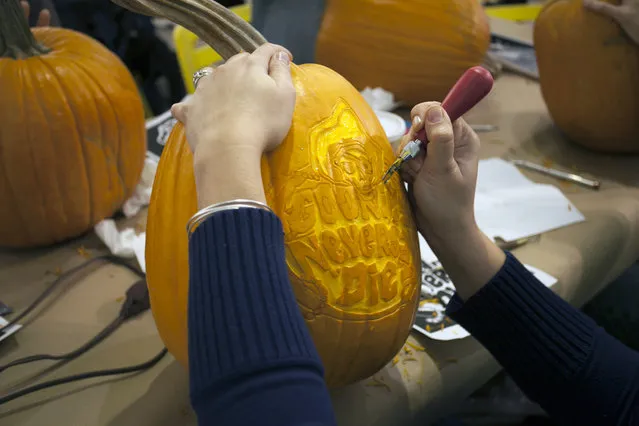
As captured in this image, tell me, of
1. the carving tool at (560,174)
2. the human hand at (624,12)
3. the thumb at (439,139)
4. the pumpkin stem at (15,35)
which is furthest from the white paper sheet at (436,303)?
the pumpkin stem at (15,35)

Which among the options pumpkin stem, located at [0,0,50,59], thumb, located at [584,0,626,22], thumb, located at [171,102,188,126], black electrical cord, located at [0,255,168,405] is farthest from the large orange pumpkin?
thumb, located at [584,0,626,22]

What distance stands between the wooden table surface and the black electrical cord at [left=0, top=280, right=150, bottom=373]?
1cm

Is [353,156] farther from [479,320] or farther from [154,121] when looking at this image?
[154,121]

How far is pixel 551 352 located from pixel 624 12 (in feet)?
2.68

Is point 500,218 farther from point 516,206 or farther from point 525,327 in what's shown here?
point 525,327

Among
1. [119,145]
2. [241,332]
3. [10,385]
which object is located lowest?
[10,385]

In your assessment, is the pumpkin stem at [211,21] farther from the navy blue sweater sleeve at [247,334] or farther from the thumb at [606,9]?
the thumb at [606,9]

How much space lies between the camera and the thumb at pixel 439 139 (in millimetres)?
655

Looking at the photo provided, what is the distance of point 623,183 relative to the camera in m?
1.26

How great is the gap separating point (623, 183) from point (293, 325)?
3.52 feet

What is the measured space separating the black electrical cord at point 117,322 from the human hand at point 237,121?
405mm

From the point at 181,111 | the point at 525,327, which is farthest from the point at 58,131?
the point at 525,327

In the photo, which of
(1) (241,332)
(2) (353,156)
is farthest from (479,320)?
(1) (241,332)

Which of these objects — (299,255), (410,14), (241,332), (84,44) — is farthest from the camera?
(410,14)
